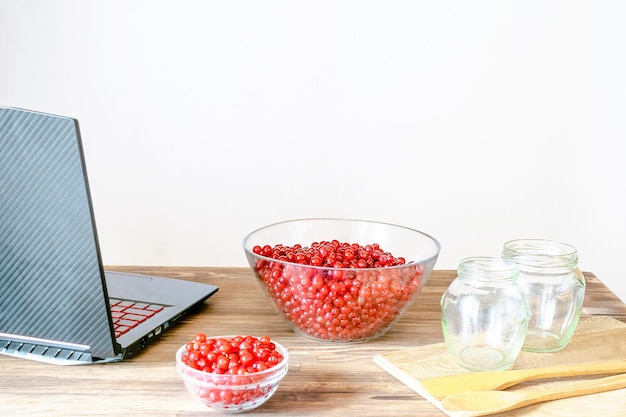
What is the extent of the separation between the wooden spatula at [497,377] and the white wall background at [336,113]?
1.42m

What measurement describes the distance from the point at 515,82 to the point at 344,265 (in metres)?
1.44

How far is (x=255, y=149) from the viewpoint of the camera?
2512 millimetres

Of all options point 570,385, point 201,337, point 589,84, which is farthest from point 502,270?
point 589,84

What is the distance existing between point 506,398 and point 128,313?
639 mm

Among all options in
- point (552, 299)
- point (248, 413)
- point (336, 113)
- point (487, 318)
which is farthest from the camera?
point (336, 113)

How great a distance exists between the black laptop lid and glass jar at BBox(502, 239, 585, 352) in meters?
0.66

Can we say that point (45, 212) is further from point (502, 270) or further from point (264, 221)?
point (264, 221)

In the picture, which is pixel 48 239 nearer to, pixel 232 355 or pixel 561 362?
pixel 232 355

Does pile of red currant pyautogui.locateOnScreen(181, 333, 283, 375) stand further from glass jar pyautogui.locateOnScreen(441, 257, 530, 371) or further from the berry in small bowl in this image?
glass jar pyautogui.locateOnScreen(441, 257, 530, 371)

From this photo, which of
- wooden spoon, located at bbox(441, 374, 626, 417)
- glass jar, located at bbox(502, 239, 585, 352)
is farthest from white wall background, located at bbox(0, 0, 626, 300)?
wooden spoon, located at bbox(441, 374, 626, 417)

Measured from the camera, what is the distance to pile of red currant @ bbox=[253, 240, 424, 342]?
48.8 inches

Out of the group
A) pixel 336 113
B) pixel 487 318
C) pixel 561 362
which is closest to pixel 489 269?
pixel 487 318

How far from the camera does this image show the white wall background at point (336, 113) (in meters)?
2.42

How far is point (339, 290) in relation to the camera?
1235 millimetres
